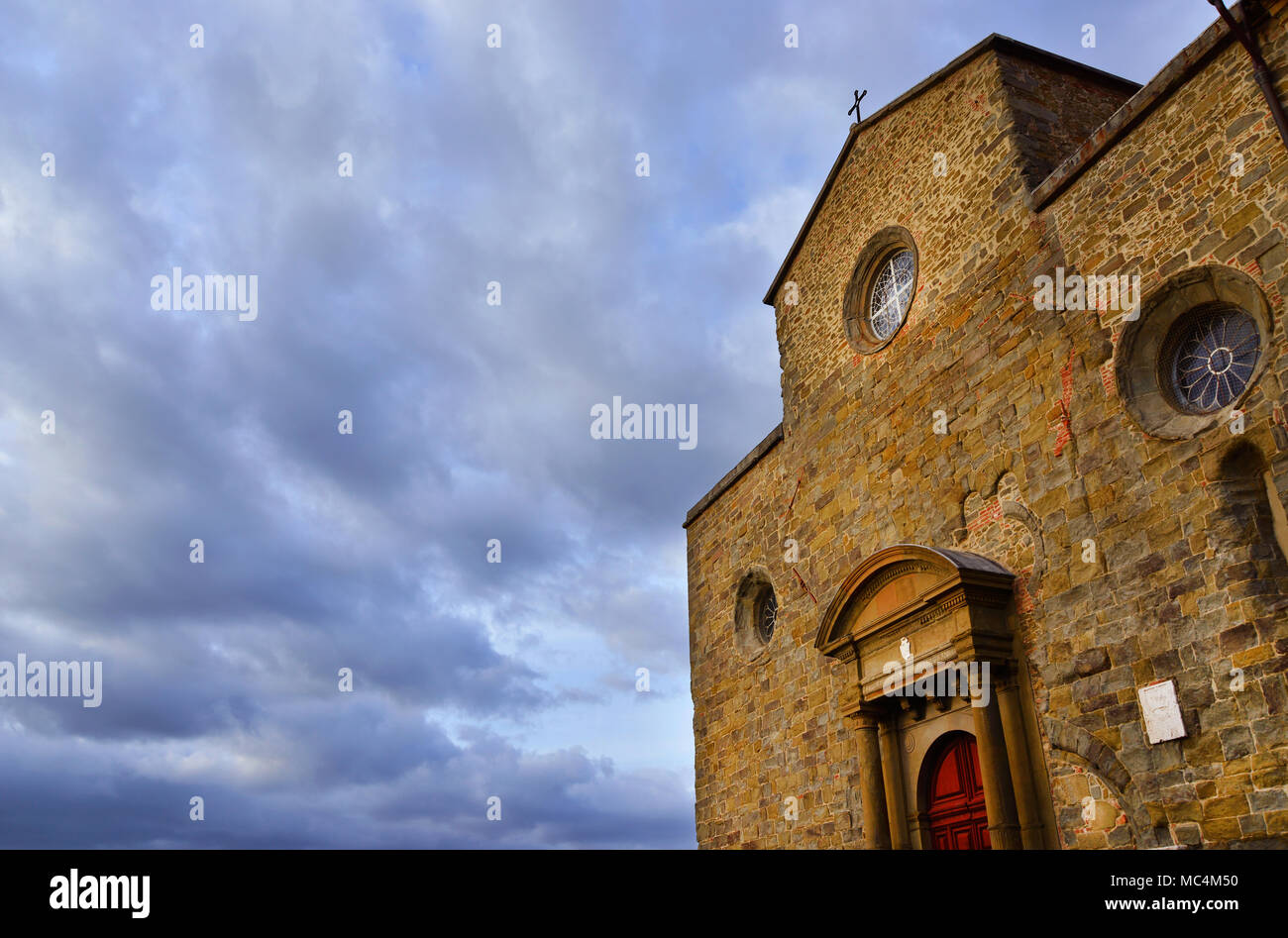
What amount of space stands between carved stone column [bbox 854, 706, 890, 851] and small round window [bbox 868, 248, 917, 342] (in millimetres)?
4597

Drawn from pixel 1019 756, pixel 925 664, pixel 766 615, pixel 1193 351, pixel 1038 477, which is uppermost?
pixel 1193 351

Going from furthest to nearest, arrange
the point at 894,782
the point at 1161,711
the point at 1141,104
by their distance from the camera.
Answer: the point at 894,782 → the point at 1141,104 → the point at 1161,711

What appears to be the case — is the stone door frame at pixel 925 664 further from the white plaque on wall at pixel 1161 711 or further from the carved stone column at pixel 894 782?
the white plaque on wall at pixel 1161 711

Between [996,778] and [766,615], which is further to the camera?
[766,615]

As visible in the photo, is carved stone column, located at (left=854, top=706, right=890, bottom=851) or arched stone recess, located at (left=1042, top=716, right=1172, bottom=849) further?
carved stone column, located at (left=854, top=706, right=890, bottom=851)

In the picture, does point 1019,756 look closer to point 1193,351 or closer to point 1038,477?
point 1038,477

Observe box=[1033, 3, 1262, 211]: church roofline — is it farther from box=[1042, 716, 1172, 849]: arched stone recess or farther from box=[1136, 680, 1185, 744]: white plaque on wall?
box=[1042, 716, 1172, 849]: arched stone recess

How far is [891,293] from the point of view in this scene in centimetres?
1092

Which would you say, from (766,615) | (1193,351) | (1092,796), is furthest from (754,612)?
(1193,351)

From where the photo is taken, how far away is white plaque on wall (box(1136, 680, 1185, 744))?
631cm

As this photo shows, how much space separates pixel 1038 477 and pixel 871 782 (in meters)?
3.81

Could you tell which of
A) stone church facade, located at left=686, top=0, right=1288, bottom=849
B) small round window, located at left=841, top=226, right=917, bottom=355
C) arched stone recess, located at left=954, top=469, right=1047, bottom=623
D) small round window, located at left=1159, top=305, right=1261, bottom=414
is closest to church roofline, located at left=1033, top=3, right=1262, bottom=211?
stone church facade, located at left=686, top=0, right=1288, bottom=849
